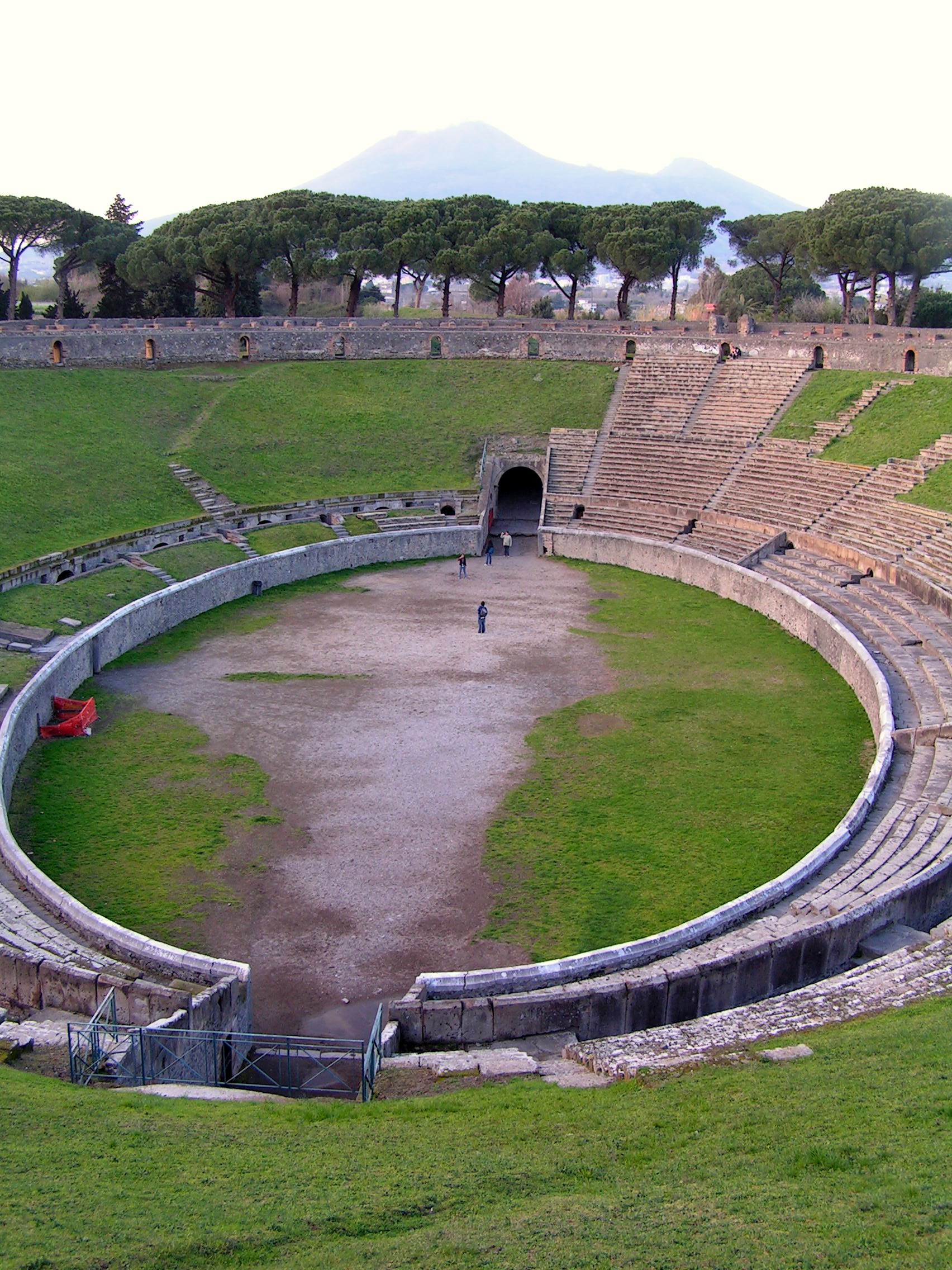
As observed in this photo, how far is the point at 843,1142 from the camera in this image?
10289mm

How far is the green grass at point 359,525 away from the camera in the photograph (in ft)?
135

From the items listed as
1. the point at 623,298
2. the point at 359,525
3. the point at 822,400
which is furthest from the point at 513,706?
the point at 623,298

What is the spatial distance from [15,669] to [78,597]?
5160mm

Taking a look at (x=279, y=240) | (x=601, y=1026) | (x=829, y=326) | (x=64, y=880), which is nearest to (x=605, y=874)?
(x=601, y=1026)

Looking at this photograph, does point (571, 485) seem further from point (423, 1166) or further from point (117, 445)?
point (423, 1166)

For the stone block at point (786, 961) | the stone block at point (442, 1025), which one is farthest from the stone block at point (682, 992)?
the stone block at point (442, 1025)

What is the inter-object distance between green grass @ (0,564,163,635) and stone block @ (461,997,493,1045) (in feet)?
59.1

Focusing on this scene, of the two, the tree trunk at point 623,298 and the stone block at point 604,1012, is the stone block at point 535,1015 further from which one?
the tree trunk at point 623,298

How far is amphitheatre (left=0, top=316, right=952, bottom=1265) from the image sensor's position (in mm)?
14648

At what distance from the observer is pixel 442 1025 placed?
14.6 m

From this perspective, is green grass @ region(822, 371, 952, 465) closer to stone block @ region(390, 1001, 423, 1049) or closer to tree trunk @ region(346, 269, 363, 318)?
tree trunk @ region(346, 269, 363, 318)

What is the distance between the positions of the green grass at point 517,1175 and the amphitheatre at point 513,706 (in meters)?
0.15

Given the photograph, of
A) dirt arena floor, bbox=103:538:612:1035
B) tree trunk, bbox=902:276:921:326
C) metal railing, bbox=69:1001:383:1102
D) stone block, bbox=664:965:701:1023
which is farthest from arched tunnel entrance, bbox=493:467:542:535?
metal railing, bbox=69:1001:383:1102

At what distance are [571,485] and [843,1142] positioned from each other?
3590cm
